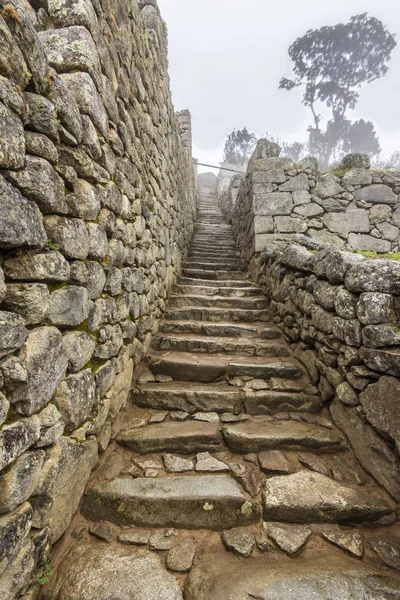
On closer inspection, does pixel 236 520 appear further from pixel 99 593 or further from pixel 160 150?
pixel 160 150

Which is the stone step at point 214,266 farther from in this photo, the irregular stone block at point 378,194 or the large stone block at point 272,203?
the irregular stone block at point 378,194

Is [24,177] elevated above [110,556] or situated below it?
above

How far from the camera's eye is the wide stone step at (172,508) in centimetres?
167

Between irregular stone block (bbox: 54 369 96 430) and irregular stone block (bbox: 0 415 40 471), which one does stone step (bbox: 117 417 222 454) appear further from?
irregular stone block (bbox: 0 415 40 471)

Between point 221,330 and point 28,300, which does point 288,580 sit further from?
point 221,330

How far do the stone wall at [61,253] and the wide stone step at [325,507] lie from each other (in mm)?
1231

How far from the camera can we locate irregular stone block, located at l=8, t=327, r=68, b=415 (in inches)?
44.4

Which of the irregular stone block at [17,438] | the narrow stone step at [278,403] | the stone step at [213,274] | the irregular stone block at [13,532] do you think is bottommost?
the narrow stone step at [278,403]

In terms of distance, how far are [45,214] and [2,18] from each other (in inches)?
27.2

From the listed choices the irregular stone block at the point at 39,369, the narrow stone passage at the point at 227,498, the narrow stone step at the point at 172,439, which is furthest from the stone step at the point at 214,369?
the irregular stone block at the point at 39,369

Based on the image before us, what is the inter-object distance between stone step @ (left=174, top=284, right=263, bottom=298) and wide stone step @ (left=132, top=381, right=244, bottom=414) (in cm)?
207

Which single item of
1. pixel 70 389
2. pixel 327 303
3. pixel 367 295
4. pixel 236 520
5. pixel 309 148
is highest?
pixel 309 148

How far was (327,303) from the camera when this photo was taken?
7.93 feet

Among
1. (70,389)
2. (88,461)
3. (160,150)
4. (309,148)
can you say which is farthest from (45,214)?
(309,148)
